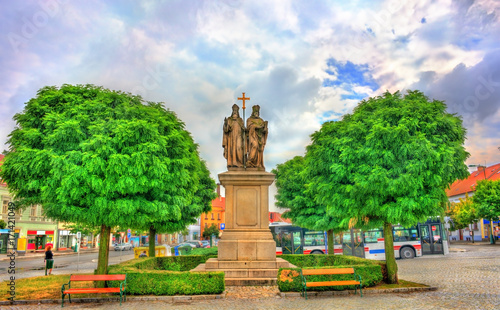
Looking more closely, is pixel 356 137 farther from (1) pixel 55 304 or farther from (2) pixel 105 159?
(1) pixel 55 304

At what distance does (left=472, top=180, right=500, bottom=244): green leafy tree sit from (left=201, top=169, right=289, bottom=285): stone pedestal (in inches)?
1571

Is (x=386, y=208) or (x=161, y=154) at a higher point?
(x=161, y=154)

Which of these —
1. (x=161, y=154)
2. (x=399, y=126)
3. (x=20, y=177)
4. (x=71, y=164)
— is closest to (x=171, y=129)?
(x=161, y=154)

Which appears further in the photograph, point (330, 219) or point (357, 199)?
point (330, 219)

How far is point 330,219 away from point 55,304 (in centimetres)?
1509

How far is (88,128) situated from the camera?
11.8m

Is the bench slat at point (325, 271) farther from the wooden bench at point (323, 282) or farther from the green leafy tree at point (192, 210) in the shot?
the green leafy tree at point (192, 210)

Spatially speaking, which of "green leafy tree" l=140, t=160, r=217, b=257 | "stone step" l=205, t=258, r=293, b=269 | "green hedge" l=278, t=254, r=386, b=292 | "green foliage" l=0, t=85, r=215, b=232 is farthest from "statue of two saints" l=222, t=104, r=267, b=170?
"green hedge" l=278, t=254, r=386, b=292

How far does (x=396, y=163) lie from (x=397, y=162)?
5 centimetres

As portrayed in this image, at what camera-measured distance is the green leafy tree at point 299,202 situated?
2214cm

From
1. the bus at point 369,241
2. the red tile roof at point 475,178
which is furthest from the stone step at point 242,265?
the red tile roof at point 475,178

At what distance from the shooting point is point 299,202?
80.1 ft

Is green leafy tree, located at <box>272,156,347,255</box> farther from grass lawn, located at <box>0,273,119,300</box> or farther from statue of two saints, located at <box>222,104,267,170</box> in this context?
grass lawn, located at <box>0,273,119,300</box>

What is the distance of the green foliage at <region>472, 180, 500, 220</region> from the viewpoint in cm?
4416
